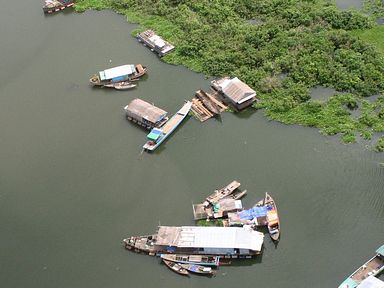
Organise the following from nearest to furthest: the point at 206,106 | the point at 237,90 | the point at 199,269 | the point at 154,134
→ the point at 199,269 < the point at 154,134 < the point at 237,90 < the point at 206,106

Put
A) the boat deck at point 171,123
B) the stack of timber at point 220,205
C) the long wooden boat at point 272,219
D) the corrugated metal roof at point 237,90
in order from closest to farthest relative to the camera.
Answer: the long wooden boat at point 272,219 → the stack of timber at point 220,205 → the boat deck at point 171,123 → the corrugated metal roof at point 237,90

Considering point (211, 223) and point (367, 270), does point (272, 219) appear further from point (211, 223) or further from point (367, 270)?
point (367, 270)

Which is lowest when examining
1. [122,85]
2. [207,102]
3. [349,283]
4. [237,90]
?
[349,283]

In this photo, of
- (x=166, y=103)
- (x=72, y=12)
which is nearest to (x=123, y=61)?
(x=166, y=103)

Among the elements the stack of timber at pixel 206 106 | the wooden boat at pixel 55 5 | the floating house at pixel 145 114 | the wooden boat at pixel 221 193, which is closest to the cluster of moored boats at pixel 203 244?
the wooden boat at pixel 221 193

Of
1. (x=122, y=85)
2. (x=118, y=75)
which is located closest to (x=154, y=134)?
(x=122, y=85)

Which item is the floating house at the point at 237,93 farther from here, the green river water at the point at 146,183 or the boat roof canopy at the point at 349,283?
the boat roof canopy at the point at 349,283

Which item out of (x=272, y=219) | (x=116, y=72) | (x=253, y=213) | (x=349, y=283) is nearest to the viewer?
(x=349, y=283)
